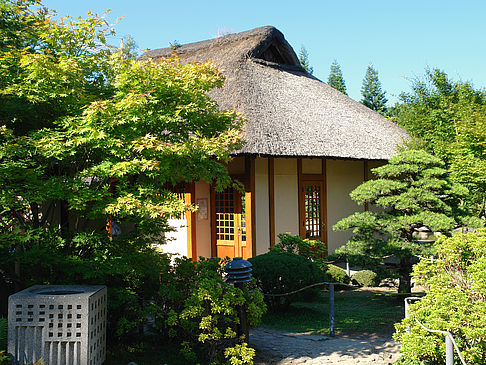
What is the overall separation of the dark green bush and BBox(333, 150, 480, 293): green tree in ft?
2.58

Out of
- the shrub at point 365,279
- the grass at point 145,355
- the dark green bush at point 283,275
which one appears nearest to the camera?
the grass at point 145,355

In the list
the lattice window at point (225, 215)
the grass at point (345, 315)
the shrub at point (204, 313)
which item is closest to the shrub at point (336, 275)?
the grass at point (345, 315)

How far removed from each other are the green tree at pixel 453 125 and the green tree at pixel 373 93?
29.3 metres

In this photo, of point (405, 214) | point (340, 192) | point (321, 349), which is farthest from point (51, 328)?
point (340, 192)

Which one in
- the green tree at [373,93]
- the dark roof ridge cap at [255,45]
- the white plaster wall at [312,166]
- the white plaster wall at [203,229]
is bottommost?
the white plaster wall at [203,229]

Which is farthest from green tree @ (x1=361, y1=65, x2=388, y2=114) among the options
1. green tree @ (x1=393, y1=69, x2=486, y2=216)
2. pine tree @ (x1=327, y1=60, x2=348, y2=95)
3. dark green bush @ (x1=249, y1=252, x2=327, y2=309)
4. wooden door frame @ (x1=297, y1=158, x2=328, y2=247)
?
dark green bush @ (x1=249, y1=252, x2=327, y2=309)

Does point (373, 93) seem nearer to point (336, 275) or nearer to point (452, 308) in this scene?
point (336, 275)

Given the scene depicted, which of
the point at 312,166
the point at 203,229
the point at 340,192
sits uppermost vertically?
the point at 312,166

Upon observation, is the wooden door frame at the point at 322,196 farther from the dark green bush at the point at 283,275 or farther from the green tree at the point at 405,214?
the dark green bush at the point at 283,275

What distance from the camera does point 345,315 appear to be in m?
8.53

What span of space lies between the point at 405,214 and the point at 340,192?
5.49 m

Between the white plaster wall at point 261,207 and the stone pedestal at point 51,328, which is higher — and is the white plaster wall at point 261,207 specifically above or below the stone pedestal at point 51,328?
above

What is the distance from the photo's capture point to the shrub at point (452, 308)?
460cm

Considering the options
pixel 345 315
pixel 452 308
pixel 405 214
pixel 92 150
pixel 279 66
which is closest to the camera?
pixel 452 308
